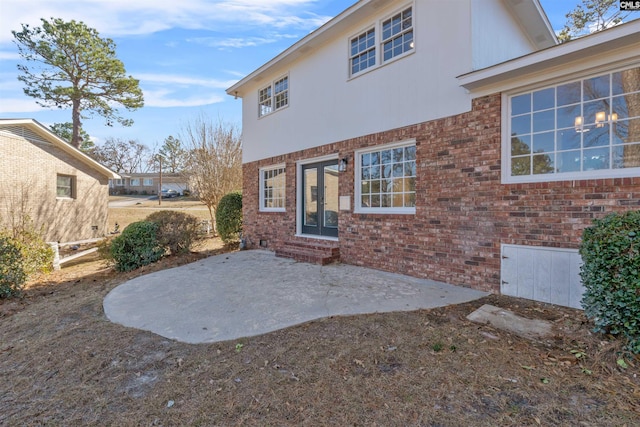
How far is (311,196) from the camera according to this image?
8781 millimetres

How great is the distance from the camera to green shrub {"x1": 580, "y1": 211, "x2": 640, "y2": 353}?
2811 millimetres

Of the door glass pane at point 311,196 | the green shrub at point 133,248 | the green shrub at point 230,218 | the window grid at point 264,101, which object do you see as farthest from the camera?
the green shrub at point 230,218

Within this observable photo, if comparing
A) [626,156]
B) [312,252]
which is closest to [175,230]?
[312,252]

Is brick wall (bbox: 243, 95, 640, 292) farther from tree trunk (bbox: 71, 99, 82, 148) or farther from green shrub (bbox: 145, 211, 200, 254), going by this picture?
tree trunk (bbox: 71, 99, 82, 148)

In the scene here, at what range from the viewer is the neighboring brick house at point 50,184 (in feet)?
42.3

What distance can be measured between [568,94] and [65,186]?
20.0 meters

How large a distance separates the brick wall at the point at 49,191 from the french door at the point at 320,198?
1026 centimetres

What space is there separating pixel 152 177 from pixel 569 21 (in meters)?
54.2

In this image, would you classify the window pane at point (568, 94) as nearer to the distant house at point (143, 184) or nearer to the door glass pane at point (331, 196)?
the door glass pane at point (331, 196)

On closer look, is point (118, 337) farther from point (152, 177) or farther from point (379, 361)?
point (152, 177)

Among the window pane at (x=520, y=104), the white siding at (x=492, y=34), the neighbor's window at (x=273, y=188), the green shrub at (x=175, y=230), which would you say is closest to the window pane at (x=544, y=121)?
the window pane at (x=520, y=104)

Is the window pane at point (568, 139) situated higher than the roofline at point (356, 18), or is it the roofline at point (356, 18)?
the roofline at point (356, 18)

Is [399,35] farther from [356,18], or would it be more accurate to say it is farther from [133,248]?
[133,248]

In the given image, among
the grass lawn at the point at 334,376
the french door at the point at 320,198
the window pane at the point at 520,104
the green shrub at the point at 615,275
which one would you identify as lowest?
the grass lawn at the point at 334,376
